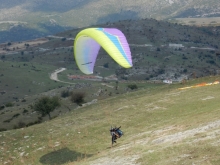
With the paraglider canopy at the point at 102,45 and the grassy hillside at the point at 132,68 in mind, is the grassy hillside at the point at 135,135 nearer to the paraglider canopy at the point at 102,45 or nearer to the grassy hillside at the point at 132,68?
the paraglider canopy at the point at 102,45

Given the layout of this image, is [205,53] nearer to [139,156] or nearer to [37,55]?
[37,55]

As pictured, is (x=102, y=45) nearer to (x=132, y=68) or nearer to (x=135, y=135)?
(x=135, y=135)

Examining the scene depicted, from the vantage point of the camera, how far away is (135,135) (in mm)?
24547

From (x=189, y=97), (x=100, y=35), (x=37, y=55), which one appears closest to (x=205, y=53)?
(x=37, y=55)

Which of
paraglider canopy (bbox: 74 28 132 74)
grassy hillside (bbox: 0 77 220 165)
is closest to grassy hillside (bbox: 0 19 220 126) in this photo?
grassy hillside (bbox: 0 77 220 165)

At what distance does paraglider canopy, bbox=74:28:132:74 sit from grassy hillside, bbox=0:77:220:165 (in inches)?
194

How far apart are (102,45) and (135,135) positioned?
6.69m

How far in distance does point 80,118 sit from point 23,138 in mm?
6173

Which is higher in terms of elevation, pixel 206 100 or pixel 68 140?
pixel 206 100

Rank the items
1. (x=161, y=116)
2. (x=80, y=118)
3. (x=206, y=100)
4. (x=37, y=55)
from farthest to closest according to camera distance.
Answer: (x=37, y=55)
(x=80, y=118)
(x=206, y=100)
(x=161, y=116)

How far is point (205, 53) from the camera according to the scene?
176125mm

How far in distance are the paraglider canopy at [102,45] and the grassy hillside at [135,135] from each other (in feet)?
16.2

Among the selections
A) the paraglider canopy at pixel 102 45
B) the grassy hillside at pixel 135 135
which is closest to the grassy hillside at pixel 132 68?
the grassy hillside at pixel 135 135

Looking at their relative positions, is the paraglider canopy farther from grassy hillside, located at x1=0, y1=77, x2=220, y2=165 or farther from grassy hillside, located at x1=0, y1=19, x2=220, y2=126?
grassy hillside, located at x1=0, y1=19, x2=220, y2=126
